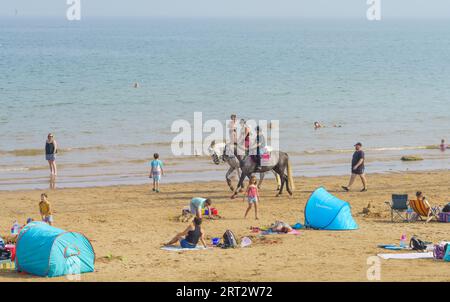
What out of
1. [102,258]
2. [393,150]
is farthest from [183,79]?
[102,258]

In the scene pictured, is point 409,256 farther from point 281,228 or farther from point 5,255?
point 5,255

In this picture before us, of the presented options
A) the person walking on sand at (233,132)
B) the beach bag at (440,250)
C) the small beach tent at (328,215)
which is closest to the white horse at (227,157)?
the person walking on sand at (233,132)

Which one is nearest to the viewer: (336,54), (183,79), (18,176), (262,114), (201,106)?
(18,176)

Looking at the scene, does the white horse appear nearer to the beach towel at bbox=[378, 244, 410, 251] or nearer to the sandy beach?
the sandy beach

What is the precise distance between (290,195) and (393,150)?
15.4 metres

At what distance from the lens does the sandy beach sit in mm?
17422

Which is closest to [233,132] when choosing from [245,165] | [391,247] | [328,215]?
[245,165]

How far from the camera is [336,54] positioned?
139 m

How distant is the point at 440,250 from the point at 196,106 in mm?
45577

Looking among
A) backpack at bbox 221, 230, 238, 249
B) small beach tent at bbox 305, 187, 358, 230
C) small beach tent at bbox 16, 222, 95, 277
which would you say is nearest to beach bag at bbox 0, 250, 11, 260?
small beach tent at bbox 16, 222, 95, 277

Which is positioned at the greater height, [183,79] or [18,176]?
[183,79]

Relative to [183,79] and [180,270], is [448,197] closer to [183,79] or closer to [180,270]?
[180,270]

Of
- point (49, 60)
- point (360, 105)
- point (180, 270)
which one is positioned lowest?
point (180, 270)
